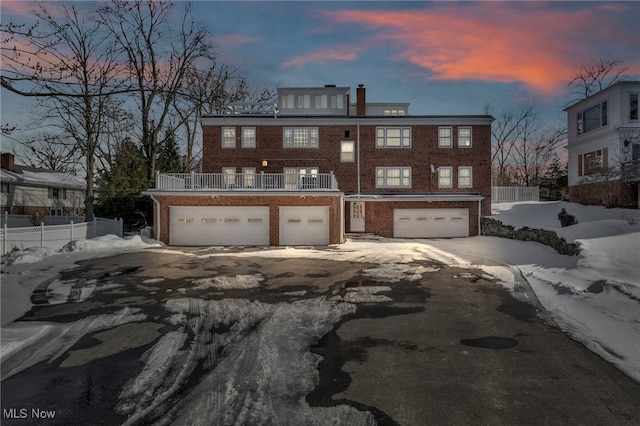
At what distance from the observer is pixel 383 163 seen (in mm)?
27719

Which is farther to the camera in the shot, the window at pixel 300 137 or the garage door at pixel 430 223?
the window at pixel 300 137

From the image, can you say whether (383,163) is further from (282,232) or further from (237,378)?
(237,378)

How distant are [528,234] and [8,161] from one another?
1792 inches

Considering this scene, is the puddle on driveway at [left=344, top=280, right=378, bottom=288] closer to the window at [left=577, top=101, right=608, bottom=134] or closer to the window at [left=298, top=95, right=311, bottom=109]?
the window at [left=298, top=95, right=311, bottom=109]

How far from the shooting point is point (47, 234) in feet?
56.5

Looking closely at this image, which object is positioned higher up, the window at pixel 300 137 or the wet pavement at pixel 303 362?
the window at pixel 300 137

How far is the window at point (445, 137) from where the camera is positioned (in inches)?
1088

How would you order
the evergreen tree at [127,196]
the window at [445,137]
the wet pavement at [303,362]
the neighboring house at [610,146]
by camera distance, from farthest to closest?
the evergreen tree at [127,196]
the window at [445,137]
the neighboring house at [610,146]
the wet pavement at [303,362]

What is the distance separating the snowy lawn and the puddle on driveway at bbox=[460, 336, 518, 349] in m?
1.23

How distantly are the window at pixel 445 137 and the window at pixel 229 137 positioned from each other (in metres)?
15.3

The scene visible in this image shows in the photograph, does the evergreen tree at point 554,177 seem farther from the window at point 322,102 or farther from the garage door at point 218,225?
the garage door at point 218,225

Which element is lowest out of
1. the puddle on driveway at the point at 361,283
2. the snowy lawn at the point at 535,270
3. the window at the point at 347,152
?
the puddle on driveway at the point at 361,283

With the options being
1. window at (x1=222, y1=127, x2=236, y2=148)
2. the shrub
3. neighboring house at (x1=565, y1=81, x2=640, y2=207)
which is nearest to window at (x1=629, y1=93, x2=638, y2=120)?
neighboring house at (x1=565, y1=81, x2=640, y2=207)

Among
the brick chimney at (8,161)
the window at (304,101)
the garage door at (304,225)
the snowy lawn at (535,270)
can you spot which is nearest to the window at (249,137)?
the window at (304,101)
